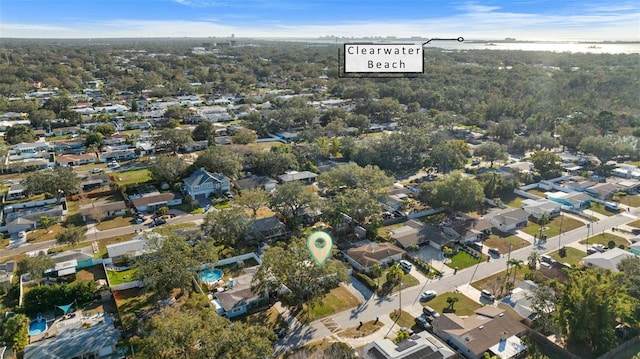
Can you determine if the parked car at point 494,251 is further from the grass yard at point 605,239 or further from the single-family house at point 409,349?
the single-family house at point 409,349

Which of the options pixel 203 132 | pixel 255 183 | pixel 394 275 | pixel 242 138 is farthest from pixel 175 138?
pixel 394 275

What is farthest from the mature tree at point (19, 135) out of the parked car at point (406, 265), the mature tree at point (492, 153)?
the mature tree at point (492, 153)

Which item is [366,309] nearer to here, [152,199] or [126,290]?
[126,290]

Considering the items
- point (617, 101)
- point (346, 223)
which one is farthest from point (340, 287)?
point (617, 101)

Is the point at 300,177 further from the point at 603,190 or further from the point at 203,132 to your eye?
the point at 603,190

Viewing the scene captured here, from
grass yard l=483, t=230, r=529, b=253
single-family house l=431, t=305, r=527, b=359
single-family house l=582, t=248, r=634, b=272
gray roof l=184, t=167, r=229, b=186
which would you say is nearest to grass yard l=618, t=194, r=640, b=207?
single-family house l=582, t=248, r=634, b=272
